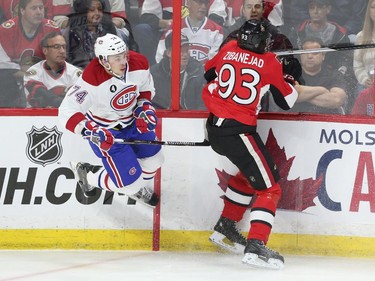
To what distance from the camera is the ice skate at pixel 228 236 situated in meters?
4.86

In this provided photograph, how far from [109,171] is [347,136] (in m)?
1.26

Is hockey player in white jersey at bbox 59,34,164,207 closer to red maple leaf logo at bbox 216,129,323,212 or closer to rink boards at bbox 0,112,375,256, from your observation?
rink boards at bbox 0,112,375,256

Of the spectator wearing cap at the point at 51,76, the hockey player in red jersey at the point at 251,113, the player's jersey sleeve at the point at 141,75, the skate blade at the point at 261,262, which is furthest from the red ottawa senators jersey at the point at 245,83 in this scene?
the spectator wearing cap at the point at 51,76

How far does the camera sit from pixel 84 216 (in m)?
5.00

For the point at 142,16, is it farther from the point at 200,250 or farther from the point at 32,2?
the point at 200,250

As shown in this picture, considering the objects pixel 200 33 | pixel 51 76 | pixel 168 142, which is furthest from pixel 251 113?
pixel 51 76

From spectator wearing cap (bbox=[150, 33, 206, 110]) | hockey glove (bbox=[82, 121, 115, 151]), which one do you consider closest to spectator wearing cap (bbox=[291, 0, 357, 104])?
spectator wearing cap (bbox=[150, 33, 206, 110])

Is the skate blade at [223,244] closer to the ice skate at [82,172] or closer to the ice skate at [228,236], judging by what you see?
the ice skate at [228,236]

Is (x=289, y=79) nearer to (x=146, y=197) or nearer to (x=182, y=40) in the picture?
(x=182, y=40)

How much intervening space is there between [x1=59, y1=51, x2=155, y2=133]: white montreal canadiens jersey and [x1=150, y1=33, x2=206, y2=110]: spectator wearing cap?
131 mm

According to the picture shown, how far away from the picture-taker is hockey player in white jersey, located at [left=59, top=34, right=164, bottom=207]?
463cm

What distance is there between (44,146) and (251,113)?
1160 mm

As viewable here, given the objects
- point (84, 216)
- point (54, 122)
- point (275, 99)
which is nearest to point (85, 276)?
point (84, 216)

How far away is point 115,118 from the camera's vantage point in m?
4.82
